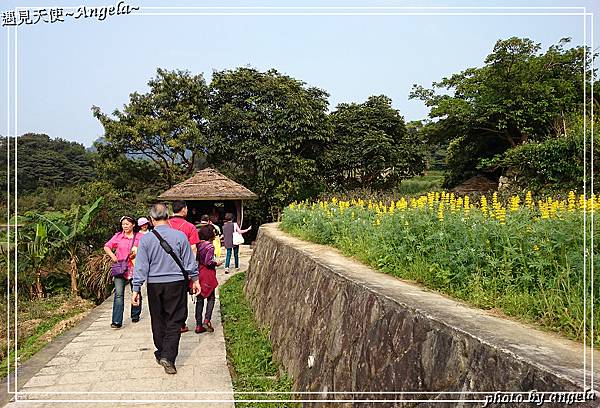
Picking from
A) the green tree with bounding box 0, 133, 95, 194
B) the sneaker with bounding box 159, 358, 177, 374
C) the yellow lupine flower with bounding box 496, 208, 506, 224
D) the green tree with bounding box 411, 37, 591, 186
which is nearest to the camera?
the yellow lupine flower with bounding box 496, 208, 506, 224

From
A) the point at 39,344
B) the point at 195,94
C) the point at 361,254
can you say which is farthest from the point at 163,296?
the point at 195,94

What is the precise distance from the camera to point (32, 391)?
15.5 ft

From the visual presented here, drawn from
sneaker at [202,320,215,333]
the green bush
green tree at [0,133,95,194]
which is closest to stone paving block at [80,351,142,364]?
sneaker at [202,320,215,333]

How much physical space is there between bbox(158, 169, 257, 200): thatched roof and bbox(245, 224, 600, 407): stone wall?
42.3ft

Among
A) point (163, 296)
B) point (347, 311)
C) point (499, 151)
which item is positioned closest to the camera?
point (347, 311)

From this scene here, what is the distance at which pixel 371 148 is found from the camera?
25.2 meters

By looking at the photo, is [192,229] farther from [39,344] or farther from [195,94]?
[195,94]

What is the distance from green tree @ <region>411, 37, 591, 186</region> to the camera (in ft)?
57.9

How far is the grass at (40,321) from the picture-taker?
273 inches

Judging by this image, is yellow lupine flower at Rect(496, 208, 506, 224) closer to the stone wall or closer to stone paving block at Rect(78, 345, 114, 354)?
the stone wall

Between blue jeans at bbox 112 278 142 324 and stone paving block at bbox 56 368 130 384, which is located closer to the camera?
stone paving block at bbox 56 368 130 384

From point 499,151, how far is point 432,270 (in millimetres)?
17025

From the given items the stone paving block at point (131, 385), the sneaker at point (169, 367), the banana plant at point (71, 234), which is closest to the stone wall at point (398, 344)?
the sneaker at point (169, 367)

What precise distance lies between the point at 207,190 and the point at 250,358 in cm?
1303
